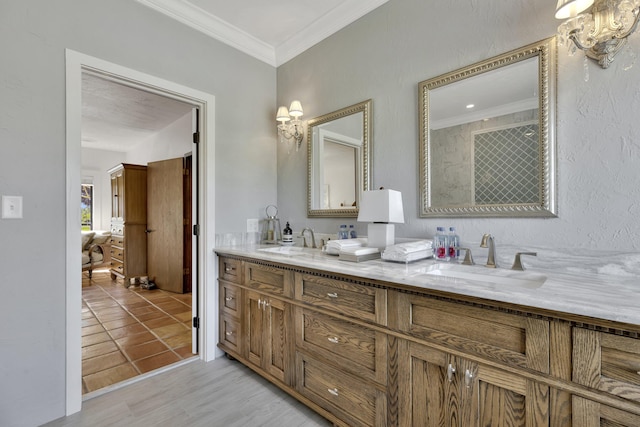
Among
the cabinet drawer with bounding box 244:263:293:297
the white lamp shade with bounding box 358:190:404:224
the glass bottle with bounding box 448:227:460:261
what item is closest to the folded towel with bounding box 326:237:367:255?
the white lamp shade with bounding box 358:190:404:224

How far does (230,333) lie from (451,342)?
175 cm

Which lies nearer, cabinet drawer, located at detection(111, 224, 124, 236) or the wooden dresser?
the wooden dresser

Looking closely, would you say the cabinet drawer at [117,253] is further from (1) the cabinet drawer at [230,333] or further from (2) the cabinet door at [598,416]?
(2) the cabinet door at [598,416]

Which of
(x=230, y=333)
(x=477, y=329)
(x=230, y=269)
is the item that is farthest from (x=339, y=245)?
(x=230, y=333)

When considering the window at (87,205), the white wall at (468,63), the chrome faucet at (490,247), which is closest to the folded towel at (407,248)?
the white wall at (468,63)

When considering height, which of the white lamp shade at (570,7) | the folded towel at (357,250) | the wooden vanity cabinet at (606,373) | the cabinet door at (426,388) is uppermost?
the white lamp shade at (570,7)

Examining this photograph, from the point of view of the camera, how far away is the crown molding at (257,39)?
214 cm

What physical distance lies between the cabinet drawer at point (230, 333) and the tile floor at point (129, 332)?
14.0 inches

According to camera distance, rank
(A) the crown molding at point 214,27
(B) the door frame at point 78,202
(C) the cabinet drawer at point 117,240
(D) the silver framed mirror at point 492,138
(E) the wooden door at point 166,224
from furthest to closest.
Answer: (C) the cabinet drawer at point 117,240 < (E) the wooden door at point 166,224 < (A) the crown molding at point 214,27 < (B) the door frame at point 78,202 < (D) the silver framed mirror at point 492,138

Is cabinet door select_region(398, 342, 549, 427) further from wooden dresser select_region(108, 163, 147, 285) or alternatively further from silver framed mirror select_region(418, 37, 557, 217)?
wooden dresser select_region(108, 163, 147, 285)

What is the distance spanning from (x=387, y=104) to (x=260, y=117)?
4.30ft

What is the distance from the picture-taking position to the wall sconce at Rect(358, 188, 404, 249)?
1.72 m

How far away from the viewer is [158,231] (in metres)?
4.59
